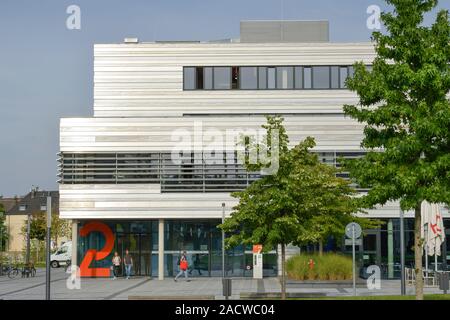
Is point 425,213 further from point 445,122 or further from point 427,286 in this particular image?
point 445,122

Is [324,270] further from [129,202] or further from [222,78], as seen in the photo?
[222,78]

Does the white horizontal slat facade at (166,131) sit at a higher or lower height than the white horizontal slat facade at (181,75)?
lower

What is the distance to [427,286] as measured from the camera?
33281mm

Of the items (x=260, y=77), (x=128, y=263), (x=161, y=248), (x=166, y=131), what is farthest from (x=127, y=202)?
(x=260, y=77)

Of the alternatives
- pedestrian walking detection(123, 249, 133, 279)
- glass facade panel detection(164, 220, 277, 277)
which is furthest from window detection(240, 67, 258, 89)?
pedestrian walking detection(123, 249, 133, 279)

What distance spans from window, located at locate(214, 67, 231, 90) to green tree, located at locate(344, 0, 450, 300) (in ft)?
79.4

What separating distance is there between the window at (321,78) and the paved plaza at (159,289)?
469 inches

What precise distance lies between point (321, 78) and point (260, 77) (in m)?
3.49

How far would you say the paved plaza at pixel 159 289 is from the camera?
2933 cm

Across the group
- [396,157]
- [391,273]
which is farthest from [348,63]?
[396,157]

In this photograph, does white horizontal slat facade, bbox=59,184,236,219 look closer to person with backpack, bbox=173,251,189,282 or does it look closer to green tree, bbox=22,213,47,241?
person with backpack, bbox=173,251,189,282

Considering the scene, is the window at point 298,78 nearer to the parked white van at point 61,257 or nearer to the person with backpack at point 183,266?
the person with backpack at point 183,266

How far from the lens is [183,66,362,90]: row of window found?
45.2m

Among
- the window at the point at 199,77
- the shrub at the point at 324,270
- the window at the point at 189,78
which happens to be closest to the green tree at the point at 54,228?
the window at the point at 189,78
